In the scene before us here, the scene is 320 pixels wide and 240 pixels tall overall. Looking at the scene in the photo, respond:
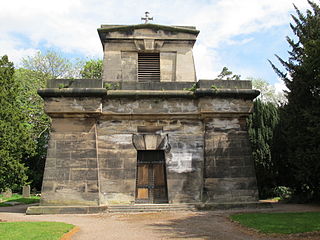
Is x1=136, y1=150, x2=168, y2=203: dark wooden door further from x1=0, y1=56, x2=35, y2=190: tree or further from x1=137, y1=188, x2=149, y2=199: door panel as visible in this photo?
x1=0, y1=56, x2=35, y2=190: tree

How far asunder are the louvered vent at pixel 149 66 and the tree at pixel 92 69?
19.3 meters

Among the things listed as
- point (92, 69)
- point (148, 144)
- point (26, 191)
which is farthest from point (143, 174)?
point (92, 69)

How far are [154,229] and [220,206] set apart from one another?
3.72 meters

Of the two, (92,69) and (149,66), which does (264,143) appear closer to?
(149,66)

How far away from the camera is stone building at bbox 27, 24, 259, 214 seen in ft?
34.7

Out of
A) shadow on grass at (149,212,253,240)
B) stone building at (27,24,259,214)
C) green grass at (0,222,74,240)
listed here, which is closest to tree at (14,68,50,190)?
stone building at (27,24,259,214)

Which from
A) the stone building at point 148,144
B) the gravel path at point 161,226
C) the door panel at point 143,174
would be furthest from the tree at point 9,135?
the door panel at point 143,174

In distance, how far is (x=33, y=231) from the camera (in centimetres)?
671

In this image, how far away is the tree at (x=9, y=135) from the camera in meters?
15.2

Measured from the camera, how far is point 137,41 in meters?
13.7

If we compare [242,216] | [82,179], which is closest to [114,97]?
[82,179]

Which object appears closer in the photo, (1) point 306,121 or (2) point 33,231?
(2) point 33,231

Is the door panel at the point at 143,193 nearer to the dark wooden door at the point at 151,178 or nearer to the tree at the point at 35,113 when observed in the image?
the dark wooden door at the point at 151,178

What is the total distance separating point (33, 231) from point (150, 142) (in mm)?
5342
